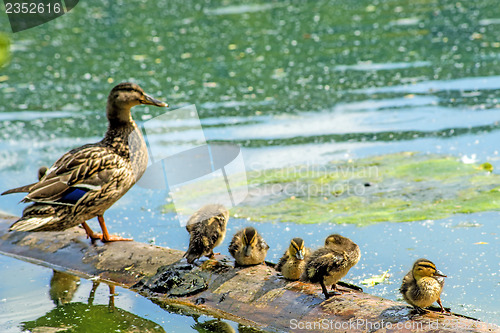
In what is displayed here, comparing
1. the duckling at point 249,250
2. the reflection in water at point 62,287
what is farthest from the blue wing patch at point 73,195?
the duckling at point 249,250

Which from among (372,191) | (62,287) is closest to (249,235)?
(62,287)

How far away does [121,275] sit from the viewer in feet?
16.1

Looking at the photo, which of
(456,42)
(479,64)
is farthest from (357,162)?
(456,42)

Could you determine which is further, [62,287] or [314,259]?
[62,287]

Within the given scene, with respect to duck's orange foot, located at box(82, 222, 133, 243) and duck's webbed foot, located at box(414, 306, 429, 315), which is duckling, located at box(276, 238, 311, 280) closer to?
duck's webbed foot, located at box(414, 306, 429, 315)

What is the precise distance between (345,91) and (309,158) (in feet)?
8.49

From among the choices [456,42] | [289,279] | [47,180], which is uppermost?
[456,42]

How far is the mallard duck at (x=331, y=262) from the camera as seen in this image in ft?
13.3

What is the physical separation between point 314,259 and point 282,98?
5.93 meters

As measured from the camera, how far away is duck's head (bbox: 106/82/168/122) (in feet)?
19.1

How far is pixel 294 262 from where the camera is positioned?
4238 mm

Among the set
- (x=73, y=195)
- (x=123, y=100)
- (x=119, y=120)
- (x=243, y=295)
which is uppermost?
(x=123, y=100)

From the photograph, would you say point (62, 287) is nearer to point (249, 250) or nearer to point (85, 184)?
point (85, 184)

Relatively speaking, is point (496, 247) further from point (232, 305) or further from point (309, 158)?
point (309, 158)
